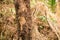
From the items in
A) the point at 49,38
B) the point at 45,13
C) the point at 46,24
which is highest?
the point at 45,13

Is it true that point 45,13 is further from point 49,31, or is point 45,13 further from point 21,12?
point 21,12

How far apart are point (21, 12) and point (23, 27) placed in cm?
32

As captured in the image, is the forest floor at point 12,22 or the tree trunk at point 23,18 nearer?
the tree trunk at point 23,18

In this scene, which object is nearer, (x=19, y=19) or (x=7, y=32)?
(x=19, y=19)

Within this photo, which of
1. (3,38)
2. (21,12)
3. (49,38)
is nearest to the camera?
(21,12)

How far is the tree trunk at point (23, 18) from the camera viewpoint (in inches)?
143

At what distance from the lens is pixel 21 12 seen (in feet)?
11.9

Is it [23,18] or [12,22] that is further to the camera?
[12,22]

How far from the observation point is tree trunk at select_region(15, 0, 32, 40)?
143 inches

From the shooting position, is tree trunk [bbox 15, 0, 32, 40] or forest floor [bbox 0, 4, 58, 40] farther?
forest floor [bbox 0, 4, 58, 40]

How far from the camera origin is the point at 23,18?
3.67 meters

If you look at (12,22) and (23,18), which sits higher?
(23,18)

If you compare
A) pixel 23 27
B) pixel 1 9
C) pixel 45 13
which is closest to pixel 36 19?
pixel 45 13

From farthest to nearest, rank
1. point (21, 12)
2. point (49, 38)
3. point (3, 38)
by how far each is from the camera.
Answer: point (49, 38), point (3, 38), point (21, 12)
